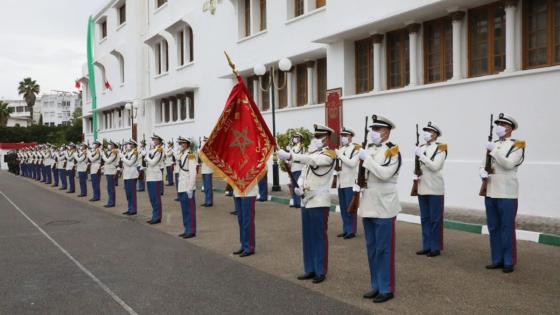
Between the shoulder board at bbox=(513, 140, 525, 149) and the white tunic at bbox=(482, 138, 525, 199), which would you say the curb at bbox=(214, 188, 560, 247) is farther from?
the shoulder board at bbox=(513, 140, 525, 149)

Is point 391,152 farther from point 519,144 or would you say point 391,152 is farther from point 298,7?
point 298,7

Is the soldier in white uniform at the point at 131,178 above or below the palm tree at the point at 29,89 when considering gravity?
below

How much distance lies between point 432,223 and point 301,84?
12.0 m

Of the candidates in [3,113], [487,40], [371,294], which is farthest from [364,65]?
[3,113]

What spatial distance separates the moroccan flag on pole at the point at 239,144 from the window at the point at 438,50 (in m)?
7.05

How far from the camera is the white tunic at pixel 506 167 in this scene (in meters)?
7.00

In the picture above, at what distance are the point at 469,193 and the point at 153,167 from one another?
23.5 ft

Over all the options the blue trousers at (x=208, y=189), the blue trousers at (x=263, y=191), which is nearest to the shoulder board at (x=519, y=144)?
the blue trousers at (x=263, y=191)

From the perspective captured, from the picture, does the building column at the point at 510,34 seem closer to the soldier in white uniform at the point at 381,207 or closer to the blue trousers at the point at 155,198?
the soldier in white uniform at the point at 381,207

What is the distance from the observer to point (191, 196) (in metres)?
10.1

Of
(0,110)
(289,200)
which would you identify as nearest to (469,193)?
(289,200)

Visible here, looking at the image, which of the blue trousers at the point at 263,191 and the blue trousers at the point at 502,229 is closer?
the blue trousers at the point at 502,229

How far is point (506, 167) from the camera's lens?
7.01 meters

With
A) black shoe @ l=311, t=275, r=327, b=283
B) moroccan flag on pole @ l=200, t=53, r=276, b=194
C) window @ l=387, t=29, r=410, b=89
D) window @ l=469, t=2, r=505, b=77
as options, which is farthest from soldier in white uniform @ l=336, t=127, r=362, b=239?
window @ l=387, t=29, r=410, b=89
